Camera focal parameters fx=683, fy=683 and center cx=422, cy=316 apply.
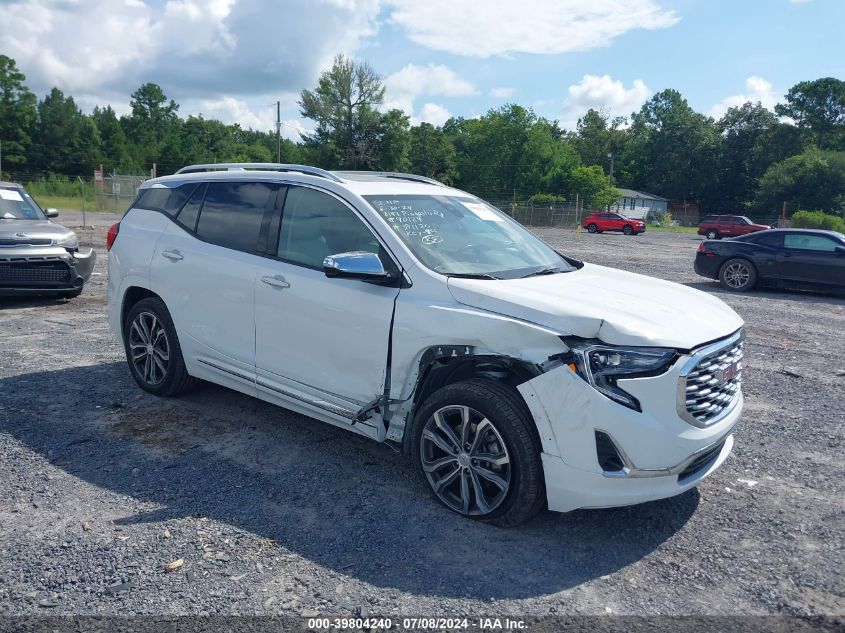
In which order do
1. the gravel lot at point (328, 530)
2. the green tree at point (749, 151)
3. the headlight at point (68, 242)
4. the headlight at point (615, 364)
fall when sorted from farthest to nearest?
the green tree at point (749, 151)
the headlight at point (68, 242)
the headlight at point (615, 364)
the gravel lot at point (328, 530)

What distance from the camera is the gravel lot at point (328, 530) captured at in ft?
10.1

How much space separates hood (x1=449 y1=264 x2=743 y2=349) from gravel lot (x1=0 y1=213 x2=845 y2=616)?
1126 millimetres

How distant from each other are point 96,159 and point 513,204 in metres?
46.8

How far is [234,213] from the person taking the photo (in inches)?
201

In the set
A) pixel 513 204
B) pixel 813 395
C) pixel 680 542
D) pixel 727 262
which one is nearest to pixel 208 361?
pixel 680 542

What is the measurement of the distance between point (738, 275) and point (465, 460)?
13043 mm

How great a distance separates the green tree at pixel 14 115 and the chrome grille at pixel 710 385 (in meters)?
79.9

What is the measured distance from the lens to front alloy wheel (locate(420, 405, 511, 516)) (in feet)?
11.9

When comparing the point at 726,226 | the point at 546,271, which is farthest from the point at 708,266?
the point at 726,226

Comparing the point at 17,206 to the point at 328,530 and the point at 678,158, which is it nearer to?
the point at 328,530

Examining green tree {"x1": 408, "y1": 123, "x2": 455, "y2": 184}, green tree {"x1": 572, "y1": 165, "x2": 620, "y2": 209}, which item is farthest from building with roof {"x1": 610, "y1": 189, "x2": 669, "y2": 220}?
green tree {"x1": 408, "y1": 123, "x2": 455, "y2": 184}

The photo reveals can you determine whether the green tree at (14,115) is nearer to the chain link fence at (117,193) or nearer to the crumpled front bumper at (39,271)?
the chain link fence at (117,193)

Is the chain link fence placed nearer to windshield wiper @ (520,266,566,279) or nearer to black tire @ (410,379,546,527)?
windshield wiper @ (520,266,566,279)

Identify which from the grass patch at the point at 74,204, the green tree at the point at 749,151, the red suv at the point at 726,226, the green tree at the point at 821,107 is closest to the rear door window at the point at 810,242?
the grass patch at the point at 74,204
